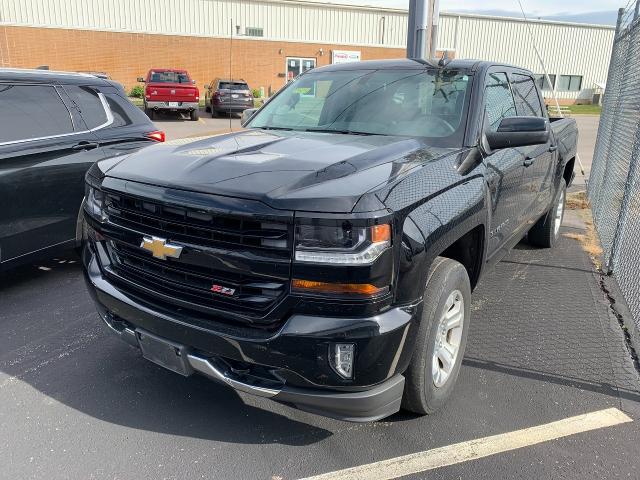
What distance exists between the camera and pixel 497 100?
3.85 m

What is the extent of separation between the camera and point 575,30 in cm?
4284

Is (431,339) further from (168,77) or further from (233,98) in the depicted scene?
(168,77)

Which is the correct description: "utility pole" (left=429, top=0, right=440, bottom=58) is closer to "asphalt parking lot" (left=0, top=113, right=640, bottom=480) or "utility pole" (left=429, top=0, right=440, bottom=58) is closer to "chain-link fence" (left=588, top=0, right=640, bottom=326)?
"chain-link fence" (left=588, top=0, right=640, bottom=326)

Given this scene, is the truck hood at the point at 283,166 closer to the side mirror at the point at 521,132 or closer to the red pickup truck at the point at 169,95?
the side mirror at the point at 521,132

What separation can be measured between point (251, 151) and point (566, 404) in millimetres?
2321

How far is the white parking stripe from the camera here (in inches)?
98.6

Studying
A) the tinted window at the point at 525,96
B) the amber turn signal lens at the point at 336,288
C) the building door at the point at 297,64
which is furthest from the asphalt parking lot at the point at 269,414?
the building door at the point at 297,64

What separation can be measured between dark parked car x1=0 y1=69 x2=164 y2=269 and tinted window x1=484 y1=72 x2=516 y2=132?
3315 mm

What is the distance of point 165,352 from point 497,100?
2.88 metres

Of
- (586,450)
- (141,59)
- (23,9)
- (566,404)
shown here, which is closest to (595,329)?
(566,404)

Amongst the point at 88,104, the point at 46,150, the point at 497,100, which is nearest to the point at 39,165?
the point at 46,150

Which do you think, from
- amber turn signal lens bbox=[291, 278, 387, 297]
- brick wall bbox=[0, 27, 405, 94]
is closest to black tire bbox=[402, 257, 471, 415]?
amber turn signal lens bbox=[291, 278, 387, 297]

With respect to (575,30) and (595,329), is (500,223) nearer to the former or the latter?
(595,329)

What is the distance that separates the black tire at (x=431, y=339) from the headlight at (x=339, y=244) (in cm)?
52
